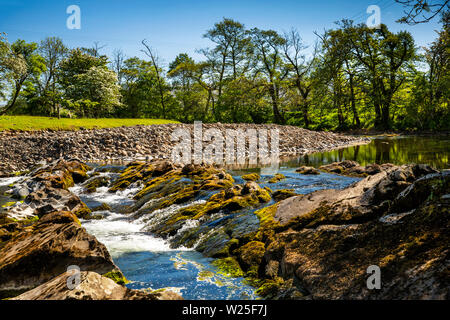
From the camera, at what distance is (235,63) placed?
A: 4484 cm

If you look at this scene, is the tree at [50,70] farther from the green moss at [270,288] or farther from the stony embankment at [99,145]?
the green moss at [270,288]

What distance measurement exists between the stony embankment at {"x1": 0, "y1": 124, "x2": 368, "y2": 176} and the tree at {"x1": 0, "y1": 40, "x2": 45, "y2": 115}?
12419 millimetres

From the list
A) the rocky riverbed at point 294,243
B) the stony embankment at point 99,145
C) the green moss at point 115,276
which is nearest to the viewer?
the rocky riverbed at point 294,243

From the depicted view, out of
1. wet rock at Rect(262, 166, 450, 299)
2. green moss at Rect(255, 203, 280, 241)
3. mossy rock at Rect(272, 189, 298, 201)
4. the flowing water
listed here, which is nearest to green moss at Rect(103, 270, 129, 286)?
the flowing water

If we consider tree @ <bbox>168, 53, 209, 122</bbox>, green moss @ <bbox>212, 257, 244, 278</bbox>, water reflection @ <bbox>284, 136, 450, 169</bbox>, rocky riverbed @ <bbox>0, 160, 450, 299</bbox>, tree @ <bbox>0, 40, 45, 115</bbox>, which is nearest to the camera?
rocky riverbed @ <bbox>0, 160, 450, 299</bbox>

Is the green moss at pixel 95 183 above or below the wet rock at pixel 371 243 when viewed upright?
below

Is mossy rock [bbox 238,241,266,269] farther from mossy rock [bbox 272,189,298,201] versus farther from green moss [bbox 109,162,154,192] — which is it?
green moss [bbox 109,162,154,192]

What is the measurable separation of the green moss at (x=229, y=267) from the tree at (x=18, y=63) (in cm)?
3552

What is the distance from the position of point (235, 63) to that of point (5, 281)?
1753 inches

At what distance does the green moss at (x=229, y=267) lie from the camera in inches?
179

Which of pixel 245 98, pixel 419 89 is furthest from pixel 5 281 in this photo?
pixel 245 98

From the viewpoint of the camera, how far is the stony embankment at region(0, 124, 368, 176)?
19.5m

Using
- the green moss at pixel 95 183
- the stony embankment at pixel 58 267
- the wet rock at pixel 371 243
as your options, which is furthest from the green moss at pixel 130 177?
the wet rock at pixel 371 243

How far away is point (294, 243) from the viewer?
13.9 ft
